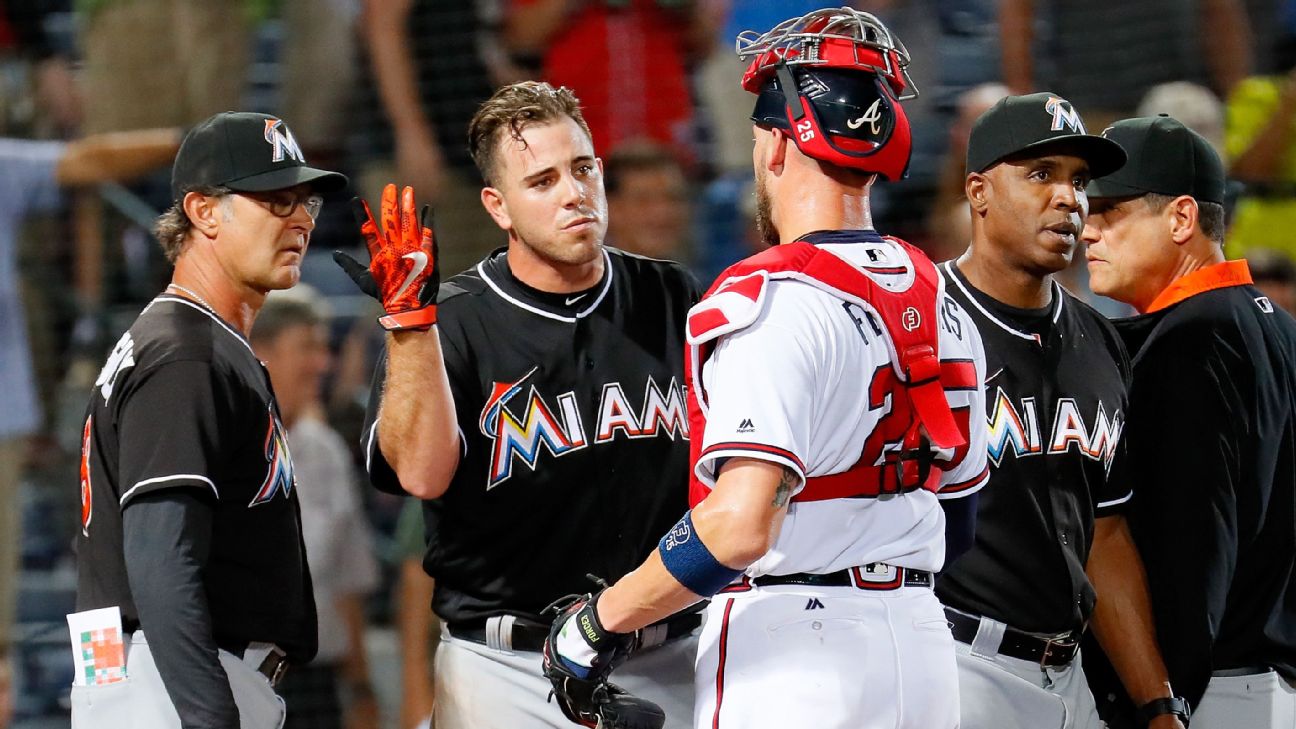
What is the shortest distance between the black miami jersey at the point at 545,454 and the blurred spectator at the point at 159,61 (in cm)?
357

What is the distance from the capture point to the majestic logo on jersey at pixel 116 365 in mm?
3254

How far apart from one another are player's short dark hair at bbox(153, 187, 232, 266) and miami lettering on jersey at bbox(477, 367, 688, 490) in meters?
0.75

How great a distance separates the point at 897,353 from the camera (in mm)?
2812

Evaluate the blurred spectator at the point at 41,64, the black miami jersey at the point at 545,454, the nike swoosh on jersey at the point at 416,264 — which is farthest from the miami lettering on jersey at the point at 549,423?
the blurred spectator at the point at 41,64

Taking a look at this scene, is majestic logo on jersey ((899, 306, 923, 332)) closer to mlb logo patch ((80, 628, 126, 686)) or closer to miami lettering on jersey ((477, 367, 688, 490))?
miami lettering on jersey ((477, 367, 688, 490))

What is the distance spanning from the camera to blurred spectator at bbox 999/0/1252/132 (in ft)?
22.8

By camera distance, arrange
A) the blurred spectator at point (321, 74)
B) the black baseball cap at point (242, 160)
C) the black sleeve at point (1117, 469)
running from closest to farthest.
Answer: the black baseball cap at point (242, 160) < the black sleeve at point (1117, 469) < the blurred spectator at point (321, 74)

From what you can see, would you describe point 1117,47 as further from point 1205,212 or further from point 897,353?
point 897,353

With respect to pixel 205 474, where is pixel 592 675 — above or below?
below

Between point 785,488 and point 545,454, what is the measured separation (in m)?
1.08

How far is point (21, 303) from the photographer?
21.1 feet

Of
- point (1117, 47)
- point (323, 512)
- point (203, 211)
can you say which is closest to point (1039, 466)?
point (203, 211)

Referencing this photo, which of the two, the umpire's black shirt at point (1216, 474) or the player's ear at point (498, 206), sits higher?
the player's ear at point (498, 206)

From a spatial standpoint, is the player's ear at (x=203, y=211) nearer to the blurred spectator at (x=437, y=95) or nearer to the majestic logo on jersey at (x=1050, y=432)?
the majestic logo on jersey at (x=1050, y=432)
